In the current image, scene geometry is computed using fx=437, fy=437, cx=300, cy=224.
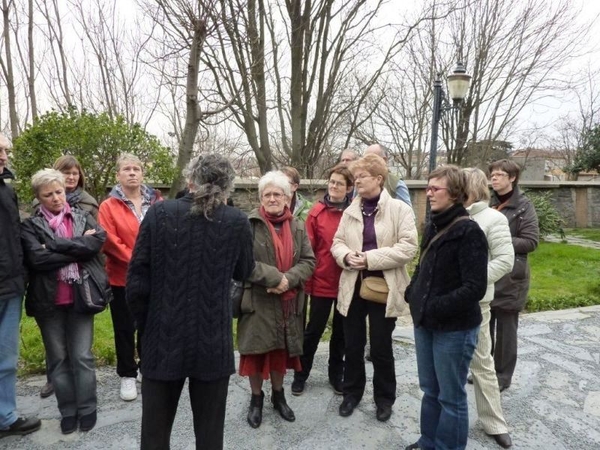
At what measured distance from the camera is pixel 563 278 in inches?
311

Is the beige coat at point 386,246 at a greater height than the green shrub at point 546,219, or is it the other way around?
the beige coat at point 386,246

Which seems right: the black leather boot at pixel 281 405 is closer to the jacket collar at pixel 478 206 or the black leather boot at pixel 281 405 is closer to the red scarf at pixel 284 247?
the red scarf at pixel 284 247

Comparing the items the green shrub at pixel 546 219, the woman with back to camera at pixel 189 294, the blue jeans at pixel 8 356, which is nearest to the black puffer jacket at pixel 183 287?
the woman with back to camera at pixel 189 294

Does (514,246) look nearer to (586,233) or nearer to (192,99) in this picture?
(192,99)

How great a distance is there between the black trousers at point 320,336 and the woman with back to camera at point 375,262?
0.27 m

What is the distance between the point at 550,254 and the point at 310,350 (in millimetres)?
8410

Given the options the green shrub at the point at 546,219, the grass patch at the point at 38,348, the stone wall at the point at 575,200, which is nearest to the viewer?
the grass patch at the point at 38,348

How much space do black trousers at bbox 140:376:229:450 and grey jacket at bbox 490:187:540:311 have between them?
238 centimetres

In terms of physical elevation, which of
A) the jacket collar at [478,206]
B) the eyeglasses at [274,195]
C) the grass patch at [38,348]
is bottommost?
the grass patch at [38,348]

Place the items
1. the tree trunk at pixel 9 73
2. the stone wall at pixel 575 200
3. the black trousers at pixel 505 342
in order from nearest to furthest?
the black trousers at pixel 505 342 → the tree trunk at pixel 9 73 → the stone wall at pixel 575 200

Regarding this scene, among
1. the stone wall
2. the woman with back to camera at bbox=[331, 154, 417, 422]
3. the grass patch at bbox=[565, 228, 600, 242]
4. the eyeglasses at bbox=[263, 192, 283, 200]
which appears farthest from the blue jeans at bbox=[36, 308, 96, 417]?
the stone wall

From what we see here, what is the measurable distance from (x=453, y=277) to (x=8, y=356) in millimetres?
→ 2863

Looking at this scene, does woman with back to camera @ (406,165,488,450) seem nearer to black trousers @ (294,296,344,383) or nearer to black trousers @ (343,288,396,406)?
black trousers @ (343,288,396,406)

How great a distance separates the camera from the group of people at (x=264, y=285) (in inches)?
80.1
